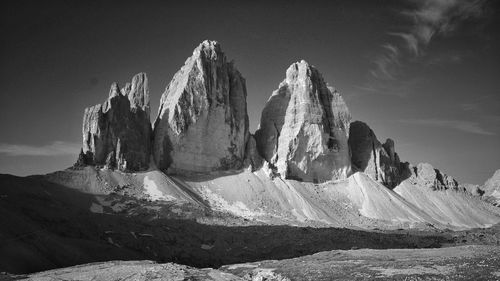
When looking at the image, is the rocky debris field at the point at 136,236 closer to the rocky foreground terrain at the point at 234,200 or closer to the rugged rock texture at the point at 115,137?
the rocky foreground terrain at the point at 234,200

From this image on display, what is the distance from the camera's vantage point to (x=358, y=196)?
116 meters

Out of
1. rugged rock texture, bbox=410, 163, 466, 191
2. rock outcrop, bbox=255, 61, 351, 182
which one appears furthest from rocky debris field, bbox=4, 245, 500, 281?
rugged rock texture, bbox=410, 163, 466, 191

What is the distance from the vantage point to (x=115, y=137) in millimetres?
98500

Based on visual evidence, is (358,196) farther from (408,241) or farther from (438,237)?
(408,241)

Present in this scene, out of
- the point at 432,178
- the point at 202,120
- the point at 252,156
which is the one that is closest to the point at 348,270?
the point at 202,120

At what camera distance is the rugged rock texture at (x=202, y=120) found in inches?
4156

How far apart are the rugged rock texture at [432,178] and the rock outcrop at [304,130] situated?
108 feet

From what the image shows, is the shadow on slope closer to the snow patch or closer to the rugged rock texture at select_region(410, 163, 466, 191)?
the snow patch

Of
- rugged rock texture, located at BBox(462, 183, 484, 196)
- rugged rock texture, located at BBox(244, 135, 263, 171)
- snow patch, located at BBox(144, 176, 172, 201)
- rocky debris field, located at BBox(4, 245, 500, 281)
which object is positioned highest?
rugged rock texture, located at BBox(244, 135, 263, 171)

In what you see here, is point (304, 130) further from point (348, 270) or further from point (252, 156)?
point (348, 270)

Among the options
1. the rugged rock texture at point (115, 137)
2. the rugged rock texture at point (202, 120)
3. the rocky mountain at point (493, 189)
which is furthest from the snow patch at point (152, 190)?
the rocky mountain at point (493, 189)

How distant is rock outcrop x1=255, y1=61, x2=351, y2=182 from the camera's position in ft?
387

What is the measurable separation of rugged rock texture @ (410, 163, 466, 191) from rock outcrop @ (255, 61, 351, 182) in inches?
1296

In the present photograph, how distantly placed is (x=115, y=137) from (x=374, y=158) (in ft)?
266
